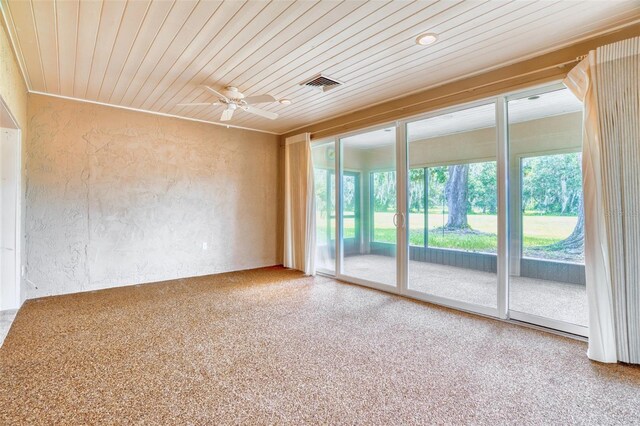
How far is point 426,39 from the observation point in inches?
106

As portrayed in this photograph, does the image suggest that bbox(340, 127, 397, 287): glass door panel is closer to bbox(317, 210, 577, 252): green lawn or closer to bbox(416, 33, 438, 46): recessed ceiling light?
bbox(317, 210, 577, 252): green lawn

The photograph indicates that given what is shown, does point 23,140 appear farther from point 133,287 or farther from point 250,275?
point 250,275

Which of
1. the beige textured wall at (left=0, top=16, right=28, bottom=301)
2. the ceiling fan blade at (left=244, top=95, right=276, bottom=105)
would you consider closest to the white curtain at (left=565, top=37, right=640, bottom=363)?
the ceiling fan blade at (left=244, top=95, right=276, bottom=105)

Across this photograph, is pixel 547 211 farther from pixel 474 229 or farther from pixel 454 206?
pixel 454 206

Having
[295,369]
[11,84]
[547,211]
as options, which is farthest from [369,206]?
[11,84]

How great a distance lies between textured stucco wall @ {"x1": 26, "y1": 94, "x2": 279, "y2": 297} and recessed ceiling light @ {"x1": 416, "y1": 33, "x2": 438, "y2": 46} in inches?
154

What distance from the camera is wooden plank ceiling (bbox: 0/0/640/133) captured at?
230cm

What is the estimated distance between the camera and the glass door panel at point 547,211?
9.94ft

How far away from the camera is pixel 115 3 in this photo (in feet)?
7.35

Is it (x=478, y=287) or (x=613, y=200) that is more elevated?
(x=613, y=200)

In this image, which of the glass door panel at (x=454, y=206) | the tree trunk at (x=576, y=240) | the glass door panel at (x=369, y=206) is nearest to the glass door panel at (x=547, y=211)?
the tree trunk at (x=576, y=240)

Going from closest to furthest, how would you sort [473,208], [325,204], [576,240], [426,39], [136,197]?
[426,39] → [576,240] → [473,208] → [136,197] → [325,204]

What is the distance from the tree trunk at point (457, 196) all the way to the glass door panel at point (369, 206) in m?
0.71

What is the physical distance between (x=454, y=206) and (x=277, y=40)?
9.48 ft
